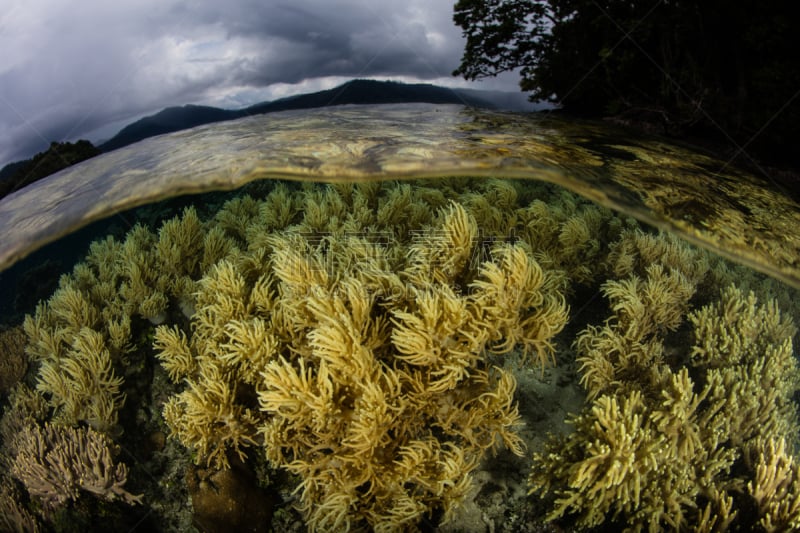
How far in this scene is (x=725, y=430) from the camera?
3010mm

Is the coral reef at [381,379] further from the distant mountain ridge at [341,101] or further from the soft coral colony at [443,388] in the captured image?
the distant mountain ridge at [341,101]

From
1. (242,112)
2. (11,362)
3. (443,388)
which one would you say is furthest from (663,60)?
(242,112)

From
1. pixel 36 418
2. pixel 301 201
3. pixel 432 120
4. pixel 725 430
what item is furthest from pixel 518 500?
pixel 432 120

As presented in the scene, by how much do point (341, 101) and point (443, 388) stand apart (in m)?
14.0

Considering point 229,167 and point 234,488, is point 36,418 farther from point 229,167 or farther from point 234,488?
point 229,167

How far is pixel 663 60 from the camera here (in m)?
5.90

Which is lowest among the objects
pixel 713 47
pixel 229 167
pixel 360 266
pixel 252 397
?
pixel 252 397

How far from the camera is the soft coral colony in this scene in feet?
7.68

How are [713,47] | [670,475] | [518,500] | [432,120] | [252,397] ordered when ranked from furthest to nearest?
[432,120], [713,47], [252,397], [518,500], [670,475]

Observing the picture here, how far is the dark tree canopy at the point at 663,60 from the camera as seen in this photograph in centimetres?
489

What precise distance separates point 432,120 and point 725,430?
6.59m

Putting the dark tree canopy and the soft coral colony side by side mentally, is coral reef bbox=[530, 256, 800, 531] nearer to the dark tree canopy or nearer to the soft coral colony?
the soft coral colony

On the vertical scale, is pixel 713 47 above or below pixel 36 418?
above

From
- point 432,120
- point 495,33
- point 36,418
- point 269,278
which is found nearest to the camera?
point 269,278
